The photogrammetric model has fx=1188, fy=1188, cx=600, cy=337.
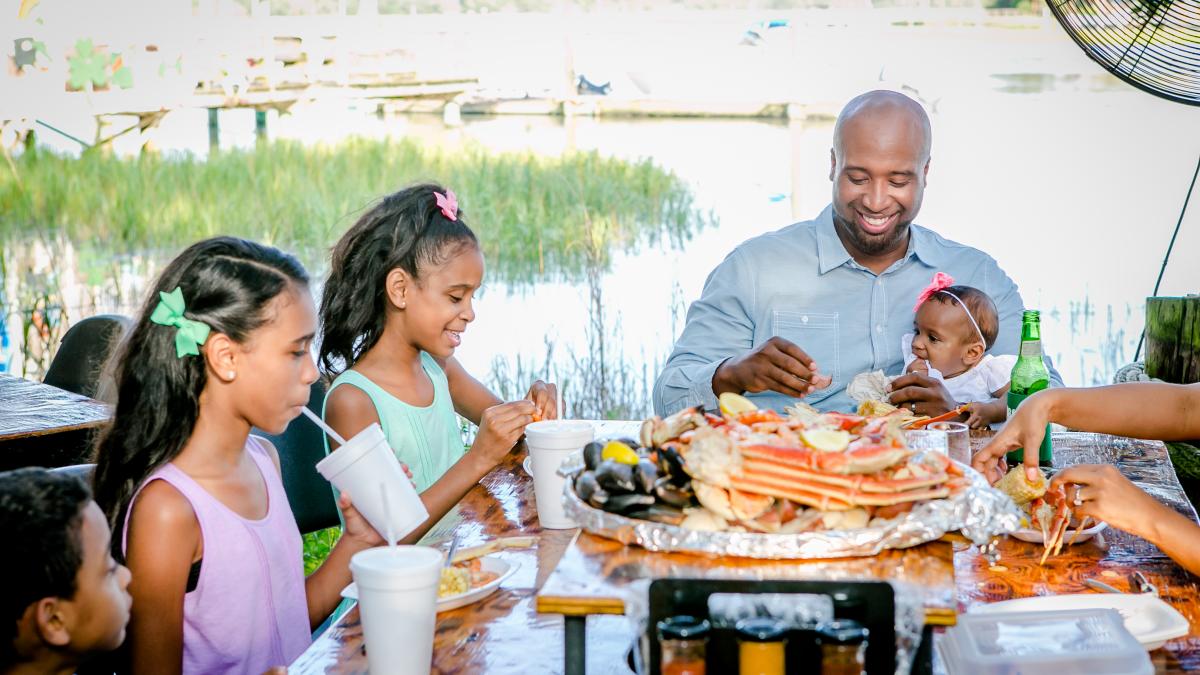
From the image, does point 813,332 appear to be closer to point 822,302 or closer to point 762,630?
point 822,302

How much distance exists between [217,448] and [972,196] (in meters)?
3.84

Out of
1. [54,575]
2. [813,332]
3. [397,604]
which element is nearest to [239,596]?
[54,575]

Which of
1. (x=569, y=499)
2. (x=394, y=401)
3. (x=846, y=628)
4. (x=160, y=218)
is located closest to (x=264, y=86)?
(x=160, y=218)

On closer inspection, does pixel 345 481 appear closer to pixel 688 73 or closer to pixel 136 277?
pixel 688 73

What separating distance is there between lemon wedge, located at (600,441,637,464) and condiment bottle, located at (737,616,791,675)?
14.8 inches

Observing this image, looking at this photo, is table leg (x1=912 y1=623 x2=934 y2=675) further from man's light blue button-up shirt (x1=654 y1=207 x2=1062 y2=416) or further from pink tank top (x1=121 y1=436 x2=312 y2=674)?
man's light blue button-up shirt (x1=654 y1=207 x2=1062 y2=416)

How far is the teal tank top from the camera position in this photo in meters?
2.75

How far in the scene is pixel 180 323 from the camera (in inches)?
80.9

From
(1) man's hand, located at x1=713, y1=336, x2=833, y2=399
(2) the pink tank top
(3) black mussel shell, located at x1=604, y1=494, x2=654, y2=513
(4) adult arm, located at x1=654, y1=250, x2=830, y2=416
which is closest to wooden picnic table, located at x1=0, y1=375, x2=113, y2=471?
(2) the pink tank top

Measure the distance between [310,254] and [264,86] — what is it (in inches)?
33.3

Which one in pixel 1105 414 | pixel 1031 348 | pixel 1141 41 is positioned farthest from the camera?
pixel 1141 41

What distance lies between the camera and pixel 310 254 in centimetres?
571

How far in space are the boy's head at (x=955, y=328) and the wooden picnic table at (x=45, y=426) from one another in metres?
2.24

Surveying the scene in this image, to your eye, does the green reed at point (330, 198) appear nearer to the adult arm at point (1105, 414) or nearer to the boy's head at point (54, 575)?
the adult arm at point (1105, 414)
